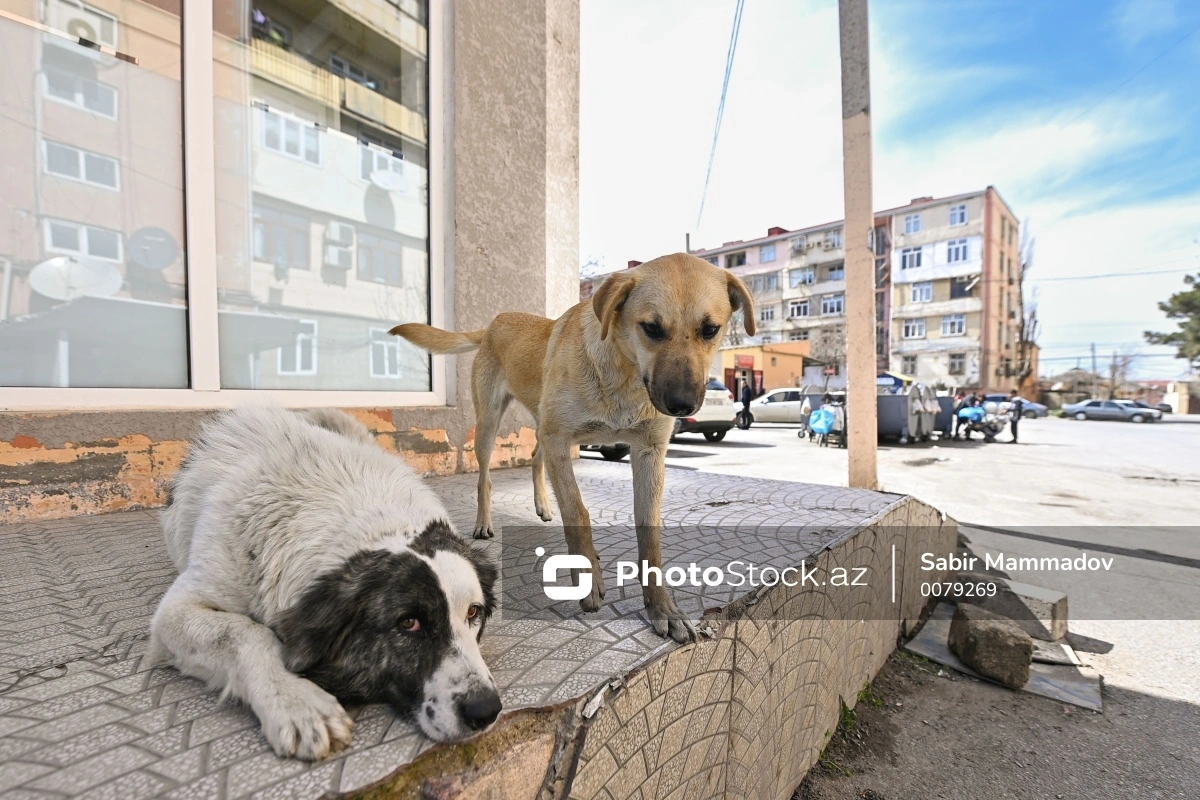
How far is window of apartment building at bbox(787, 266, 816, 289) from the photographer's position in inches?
1844

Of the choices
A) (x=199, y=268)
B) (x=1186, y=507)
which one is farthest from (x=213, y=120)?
(x=1186, y=507)

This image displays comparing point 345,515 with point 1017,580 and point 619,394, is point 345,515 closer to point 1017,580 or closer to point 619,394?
point 619,394

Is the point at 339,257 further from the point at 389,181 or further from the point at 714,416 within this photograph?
the point at 714,416

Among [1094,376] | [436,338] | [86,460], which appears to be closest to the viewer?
[86,460]

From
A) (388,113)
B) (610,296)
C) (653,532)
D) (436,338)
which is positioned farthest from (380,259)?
(653,532)

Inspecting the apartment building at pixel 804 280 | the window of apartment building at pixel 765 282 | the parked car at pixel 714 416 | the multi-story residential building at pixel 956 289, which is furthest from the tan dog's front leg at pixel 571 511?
the window of apartment building at pixel 765 282

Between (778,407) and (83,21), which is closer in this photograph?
(83,21)

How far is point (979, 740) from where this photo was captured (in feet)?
8.68

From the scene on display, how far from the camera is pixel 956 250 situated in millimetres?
41375

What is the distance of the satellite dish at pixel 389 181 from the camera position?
467cm

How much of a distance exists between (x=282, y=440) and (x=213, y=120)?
10.8ft

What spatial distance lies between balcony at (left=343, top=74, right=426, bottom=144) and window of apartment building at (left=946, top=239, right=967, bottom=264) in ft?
158

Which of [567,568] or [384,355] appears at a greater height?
[384,355]

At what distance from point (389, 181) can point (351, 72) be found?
103 cm
